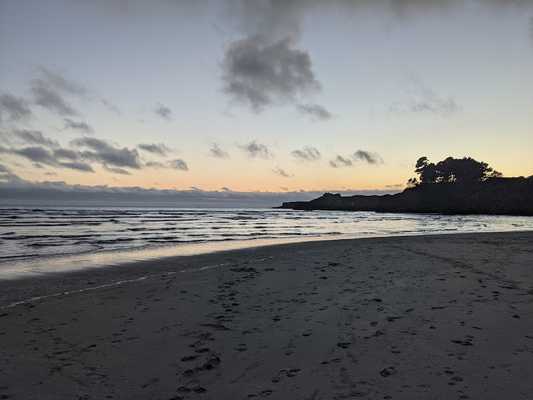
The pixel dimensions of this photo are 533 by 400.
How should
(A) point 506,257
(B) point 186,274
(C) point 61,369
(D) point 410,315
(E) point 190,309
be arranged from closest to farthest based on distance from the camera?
(C) point 61,369 → (D) point 410,315 → (E) point 190,309 → (B) point 186,274 → (A) point 506,257

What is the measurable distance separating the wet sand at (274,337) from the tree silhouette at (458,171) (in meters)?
127

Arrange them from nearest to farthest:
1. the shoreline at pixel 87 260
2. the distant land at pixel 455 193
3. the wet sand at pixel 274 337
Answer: the wet sand at pixel 274 337 → the shoreline at pixel 87 260 → the distant land at pixel 455 193

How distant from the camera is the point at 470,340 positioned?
5.72 m

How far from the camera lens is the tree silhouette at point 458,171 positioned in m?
124

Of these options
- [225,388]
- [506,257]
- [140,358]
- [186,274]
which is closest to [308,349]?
[225,388]

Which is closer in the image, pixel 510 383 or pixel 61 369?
pixel 510 383

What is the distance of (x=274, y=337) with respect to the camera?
20.2 ft

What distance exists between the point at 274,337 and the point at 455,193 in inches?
5104

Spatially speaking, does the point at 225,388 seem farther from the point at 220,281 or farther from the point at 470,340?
the point at 220,281

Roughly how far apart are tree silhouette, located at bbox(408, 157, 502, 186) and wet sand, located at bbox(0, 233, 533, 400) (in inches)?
5008

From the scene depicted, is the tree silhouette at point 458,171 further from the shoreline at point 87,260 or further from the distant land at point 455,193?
the shoreline at point 87,260

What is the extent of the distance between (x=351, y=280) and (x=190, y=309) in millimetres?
4861

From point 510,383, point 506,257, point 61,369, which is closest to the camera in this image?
point 510,383

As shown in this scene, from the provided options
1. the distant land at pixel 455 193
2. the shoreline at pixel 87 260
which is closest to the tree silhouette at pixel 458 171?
the distant land at pixel 455 193
